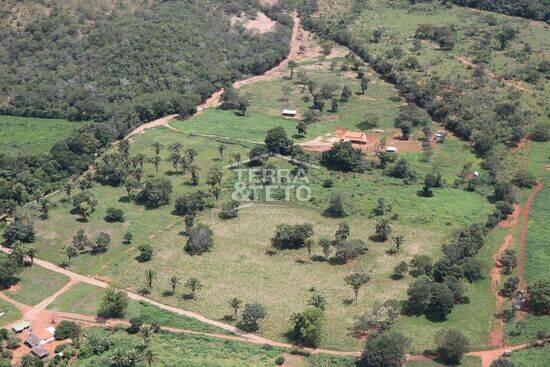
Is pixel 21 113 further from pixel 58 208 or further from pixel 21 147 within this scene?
pixel 58 208

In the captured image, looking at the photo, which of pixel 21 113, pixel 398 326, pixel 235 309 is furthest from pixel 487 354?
pixel 21 113

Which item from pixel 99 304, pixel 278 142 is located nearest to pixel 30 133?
pixel 278 142

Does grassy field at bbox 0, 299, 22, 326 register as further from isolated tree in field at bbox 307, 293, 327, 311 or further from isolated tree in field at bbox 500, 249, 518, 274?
isolated tree in field at bbox 500, 249, 518, 274

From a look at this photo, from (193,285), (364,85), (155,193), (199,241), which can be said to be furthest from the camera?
(364,85)

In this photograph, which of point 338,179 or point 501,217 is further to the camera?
point 338,179

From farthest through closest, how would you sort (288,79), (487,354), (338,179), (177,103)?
(288,79) < (177,103) < (338,179) < (487,354)

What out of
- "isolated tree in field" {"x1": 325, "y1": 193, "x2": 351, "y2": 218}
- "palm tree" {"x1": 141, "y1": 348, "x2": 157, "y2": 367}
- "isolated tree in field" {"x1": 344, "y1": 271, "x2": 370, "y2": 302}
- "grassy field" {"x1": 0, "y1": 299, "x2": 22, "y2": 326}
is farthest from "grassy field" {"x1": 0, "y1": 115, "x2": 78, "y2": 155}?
"isolated tree in field" {"x1": 344, "y1": 271, "x2": 370, "y2": 302}

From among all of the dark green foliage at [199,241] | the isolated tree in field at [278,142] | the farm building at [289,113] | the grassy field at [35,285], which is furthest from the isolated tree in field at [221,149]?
the grassy field at [35,285]

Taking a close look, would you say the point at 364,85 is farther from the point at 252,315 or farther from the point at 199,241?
the point at 252,315
